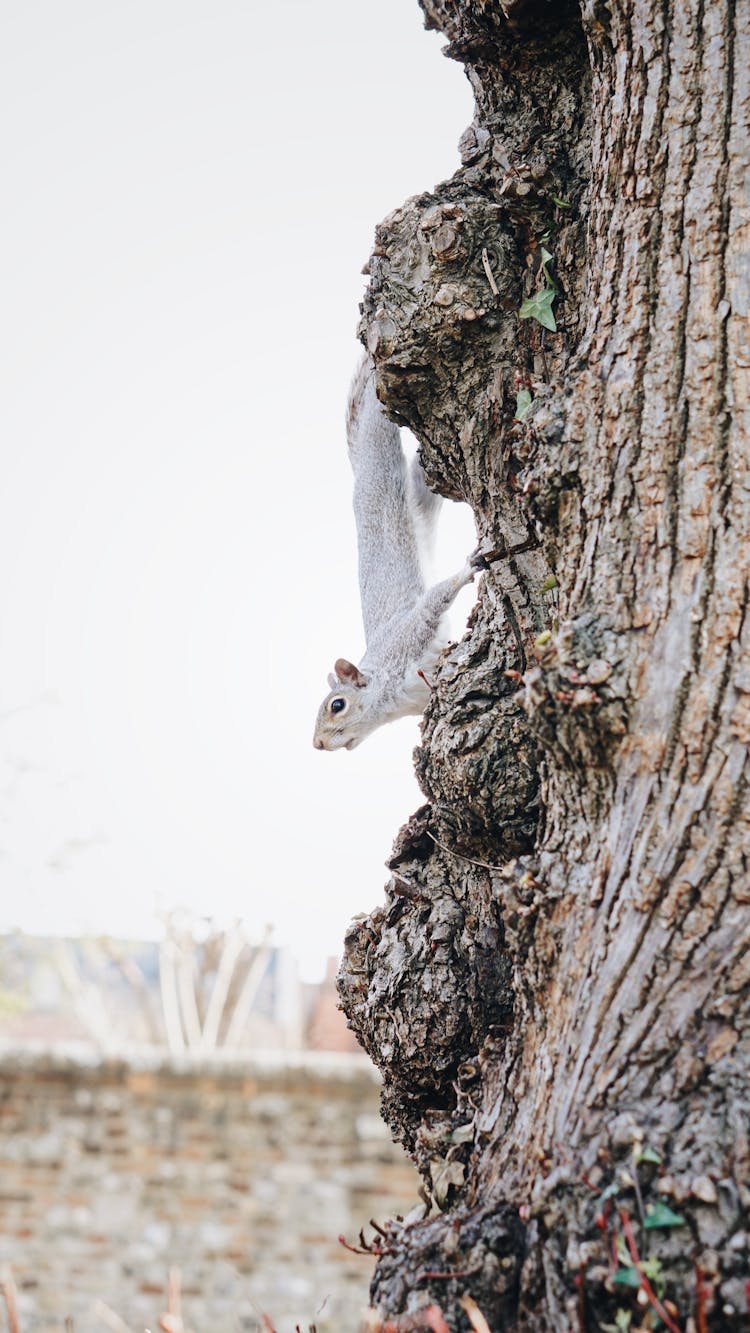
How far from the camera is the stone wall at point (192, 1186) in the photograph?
5293 millimetres

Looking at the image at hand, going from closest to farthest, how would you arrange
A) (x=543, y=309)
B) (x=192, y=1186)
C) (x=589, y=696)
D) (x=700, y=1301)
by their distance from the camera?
(x=700, y=1301), (x=589, y=696), (x=543, y=309), (x=192, y=1186)

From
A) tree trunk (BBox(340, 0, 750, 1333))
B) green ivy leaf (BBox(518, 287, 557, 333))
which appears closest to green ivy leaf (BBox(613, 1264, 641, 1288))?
tree trunk (BBox(340, 0, 750, 1333))

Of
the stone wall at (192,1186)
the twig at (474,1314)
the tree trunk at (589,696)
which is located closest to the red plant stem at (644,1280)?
the tree trunk at (589,696)

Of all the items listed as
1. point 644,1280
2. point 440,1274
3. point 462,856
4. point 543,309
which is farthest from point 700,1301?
point 543,309

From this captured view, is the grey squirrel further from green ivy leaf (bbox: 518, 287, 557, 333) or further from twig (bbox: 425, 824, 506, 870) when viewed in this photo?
green ivy leaf (bbox: 518, 287, 557, 333)

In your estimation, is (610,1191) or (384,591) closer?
(610,1191)

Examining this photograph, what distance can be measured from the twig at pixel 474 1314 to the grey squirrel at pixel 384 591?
2.11m

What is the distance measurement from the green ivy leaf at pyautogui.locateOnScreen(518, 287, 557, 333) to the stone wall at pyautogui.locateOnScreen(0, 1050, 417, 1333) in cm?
A: 469

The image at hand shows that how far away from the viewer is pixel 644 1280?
98 centimetres

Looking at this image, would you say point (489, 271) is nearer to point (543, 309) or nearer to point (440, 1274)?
point (543, 309)

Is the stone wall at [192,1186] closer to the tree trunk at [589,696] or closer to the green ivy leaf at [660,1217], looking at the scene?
the tree trunk at [589,696]

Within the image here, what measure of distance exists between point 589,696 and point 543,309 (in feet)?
2.27

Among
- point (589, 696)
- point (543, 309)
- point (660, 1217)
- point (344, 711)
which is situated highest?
point (543, 309)

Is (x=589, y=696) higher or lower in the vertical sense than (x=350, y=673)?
lower
